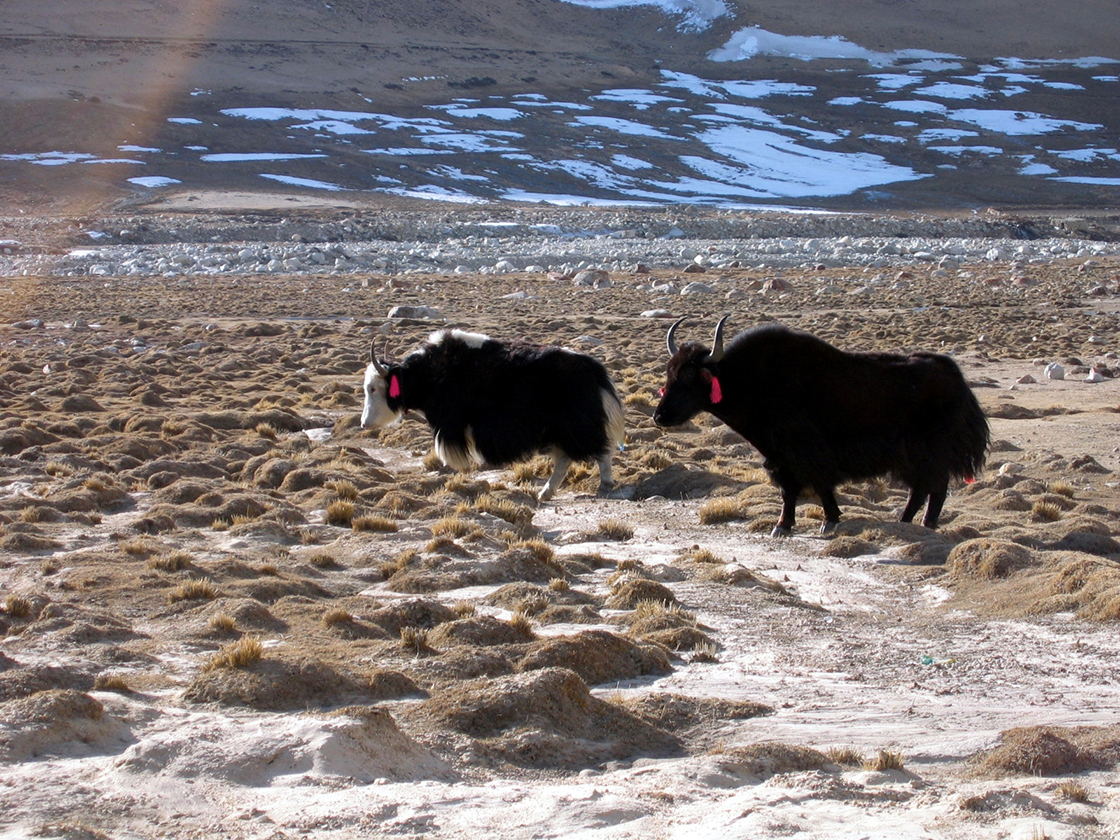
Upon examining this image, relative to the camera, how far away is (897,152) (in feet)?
320

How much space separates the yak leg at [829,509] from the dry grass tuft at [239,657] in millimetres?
4354

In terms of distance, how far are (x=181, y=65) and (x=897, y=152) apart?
59.4 m

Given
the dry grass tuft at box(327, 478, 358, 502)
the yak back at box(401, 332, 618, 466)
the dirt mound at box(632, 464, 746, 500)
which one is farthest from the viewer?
the yak back at box(401, 332, 618, 466)

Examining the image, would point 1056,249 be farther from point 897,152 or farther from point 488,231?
point 897,152

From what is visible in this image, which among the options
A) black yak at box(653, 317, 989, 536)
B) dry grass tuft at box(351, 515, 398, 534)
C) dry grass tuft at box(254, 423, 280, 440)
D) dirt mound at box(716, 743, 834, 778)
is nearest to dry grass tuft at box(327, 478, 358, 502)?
dry grass tuft at box(351, 515, 398, 534)

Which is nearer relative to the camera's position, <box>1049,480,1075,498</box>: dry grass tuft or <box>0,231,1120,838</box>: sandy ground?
<box>0,231,1120,838</box>: sandy ground

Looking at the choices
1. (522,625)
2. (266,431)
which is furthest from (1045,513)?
(266,431)

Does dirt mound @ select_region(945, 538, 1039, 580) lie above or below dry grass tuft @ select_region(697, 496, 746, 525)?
above

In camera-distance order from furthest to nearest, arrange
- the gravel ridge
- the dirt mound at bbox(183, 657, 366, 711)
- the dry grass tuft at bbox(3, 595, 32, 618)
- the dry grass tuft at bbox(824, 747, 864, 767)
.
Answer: the gravel ridge → the dry grass tuft at bbox(3, 595, 32, 618) → the dirt mound at bbox(183, 657, 366, 711) → the dry grass tuft at bbox(824, 747, 864, 767)

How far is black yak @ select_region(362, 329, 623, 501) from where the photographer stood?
30.9 feet

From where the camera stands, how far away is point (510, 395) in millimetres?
9641

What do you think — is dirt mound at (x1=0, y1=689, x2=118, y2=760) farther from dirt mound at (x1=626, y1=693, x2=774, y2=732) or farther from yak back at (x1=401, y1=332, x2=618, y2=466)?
yak back at (x1=401, y1=332, x2=618, y2=466)

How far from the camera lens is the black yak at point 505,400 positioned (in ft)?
30.9

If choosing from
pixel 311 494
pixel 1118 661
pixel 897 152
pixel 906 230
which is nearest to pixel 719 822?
pixel 1118 661
